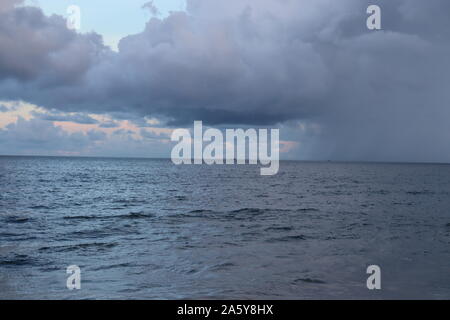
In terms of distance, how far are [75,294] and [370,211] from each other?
31.8 metres

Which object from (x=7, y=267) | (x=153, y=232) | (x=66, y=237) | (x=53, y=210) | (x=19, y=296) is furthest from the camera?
(x=53, y=210)

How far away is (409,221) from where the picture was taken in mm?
30219

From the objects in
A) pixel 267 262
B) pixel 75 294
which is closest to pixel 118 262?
pixel 75 294

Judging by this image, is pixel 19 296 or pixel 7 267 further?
pixel 7 267

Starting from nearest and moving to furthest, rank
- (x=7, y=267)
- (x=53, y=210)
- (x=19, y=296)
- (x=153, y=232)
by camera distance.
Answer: (x=19, y=296)
(x=7, y=267)
(x=153, y=232)
(x=53, y=210)

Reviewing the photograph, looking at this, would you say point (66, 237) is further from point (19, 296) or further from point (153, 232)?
point (19, 296)

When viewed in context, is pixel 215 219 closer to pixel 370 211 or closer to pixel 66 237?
pixel 66 237

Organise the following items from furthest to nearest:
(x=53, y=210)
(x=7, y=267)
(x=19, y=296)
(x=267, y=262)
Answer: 1. (x=53, y=210)
2. (x=267, y=262)
3. (x=7, y=267)
4. (x=19, y=296)

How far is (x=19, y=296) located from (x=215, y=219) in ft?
64.2

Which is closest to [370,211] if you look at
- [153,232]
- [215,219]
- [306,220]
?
[306,220]

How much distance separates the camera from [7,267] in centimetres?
1588
